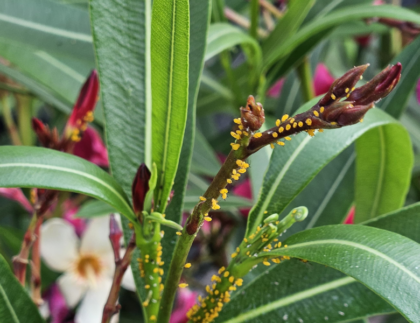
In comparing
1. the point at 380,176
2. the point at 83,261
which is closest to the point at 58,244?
the point at 83,261

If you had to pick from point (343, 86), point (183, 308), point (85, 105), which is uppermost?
point (343, 86)

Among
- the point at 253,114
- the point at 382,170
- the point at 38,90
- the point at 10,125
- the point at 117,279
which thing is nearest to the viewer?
the point at 253,114

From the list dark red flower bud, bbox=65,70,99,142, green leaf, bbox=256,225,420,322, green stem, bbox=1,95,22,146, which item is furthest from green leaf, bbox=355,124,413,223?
green stem, bbox=1,95,22,146

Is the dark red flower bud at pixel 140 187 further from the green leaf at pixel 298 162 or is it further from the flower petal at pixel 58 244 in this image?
the flower petal at pixel 58 244

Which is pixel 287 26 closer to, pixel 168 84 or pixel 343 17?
pixel 343 17

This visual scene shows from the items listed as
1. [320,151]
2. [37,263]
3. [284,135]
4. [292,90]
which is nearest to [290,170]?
[320,151]
